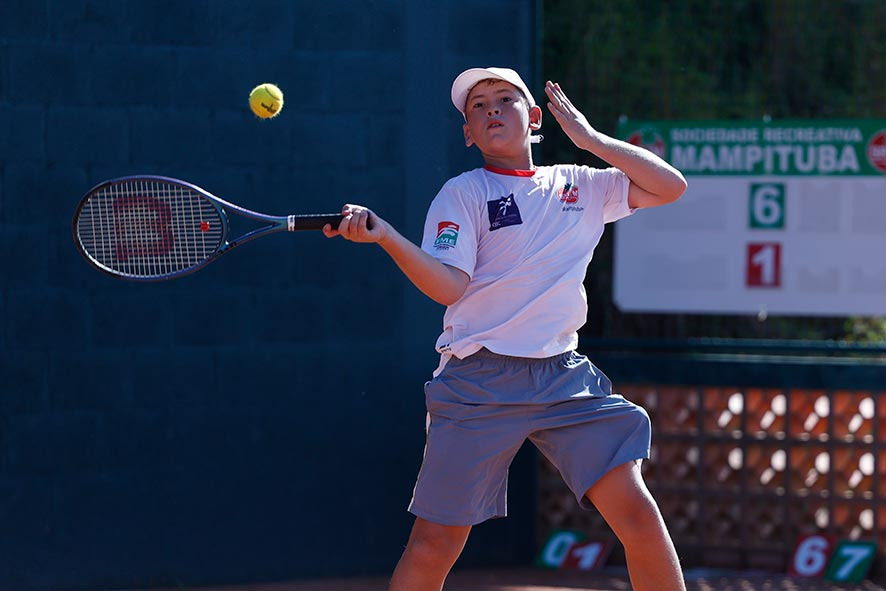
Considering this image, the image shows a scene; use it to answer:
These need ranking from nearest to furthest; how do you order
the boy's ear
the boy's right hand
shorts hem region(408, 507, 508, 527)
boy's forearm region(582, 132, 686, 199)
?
the boy's right hand → shorts hem region(408, 507, 508, 527) → boy's forearm region(582, 132, 686, 199) → the boy's ear

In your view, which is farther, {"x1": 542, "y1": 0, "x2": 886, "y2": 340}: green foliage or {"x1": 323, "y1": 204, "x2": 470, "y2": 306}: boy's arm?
{"x1": 542, "y1": 0, "x2": 886, "y2": 340}: green foliage

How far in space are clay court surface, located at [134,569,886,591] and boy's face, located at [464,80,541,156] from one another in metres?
2.43

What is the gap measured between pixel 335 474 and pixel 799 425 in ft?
6.83

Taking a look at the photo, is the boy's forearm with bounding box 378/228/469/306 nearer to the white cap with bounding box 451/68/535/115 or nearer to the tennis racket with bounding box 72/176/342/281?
the white cap with bounding box 451/68/535/115

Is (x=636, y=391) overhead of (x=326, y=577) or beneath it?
overhead

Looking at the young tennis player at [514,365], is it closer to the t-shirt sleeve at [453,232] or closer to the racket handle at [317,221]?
the t-shirt sleeve at [453,232]

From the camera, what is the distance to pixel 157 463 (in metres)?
5.40

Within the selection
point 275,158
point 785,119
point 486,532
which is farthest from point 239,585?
point 785,119

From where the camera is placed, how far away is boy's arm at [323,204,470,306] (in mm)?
3438

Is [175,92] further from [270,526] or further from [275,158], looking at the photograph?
[270,526]

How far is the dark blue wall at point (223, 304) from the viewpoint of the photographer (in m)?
5.23

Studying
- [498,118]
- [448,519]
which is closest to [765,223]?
[498,118]

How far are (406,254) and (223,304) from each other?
215 cm

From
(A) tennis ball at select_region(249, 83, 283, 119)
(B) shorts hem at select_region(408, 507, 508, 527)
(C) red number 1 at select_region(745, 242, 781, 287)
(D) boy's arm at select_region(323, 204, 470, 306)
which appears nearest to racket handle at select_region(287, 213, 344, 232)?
(D) boy's arm at select_region(323, 204, 470, 306)
